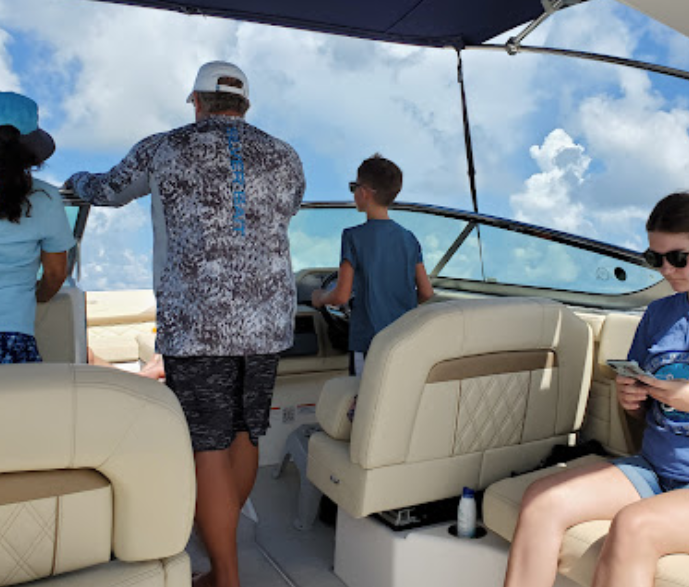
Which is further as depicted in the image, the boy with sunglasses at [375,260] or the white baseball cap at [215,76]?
the boy with sunglasses at [375,260]

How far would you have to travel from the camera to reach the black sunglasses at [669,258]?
171 cm

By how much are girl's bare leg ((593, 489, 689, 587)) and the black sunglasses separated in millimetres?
546

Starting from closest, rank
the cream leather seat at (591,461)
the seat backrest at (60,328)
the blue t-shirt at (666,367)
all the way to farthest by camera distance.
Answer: the cream leather seat at (591,461), the blue t-shirt at (666,367), the seat backrest at (60,328)

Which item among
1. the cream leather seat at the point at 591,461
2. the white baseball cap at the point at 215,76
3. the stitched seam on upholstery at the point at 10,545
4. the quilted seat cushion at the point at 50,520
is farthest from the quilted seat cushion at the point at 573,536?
the white baseball cap at the point at 215,76

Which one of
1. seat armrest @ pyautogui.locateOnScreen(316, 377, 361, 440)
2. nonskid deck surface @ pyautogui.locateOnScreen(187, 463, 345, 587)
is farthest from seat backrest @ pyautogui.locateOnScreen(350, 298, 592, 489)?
nonskid deck surface @ pyautogui.locateOnScreen(187, 463, 345, 587)

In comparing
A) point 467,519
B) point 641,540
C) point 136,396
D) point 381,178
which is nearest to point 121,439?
point 136,396

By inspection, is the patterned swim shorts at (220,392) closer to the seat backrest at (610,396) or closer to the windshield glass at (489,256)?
the seat backrest at (610,396)

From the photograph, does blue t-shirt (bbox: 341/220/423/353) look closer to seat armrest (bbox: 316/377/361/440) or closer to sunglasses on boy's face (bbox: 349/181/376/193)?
sunglasses on boy's face (bbox: 349/181/376/193)

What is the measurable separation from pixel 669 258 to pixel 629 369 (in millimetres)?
286

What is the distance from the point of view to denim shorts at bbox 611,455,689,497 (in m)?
1.66

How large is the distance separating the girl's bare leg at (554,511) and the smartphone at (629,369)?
23cm

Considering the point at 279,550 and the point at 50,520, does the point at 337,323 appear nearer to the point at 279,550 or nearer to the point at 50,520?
the point at 279,550

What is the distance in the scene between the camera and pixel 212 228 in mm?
1759

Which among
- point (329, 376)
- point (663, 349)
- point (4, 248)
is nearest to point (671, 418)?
point (663, 349)
